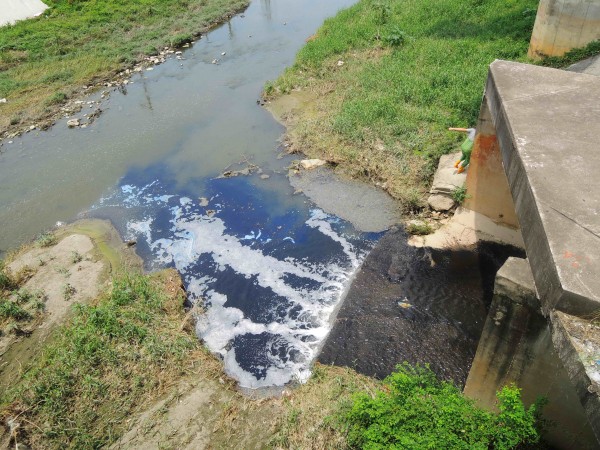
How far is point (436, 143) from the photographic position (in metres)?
11.0

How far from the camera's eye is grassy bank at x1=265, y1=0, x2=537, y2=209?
11055mm

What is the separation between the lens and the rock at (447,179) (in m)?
9.26

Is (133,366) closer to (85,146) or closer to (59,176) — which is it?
(59,176)

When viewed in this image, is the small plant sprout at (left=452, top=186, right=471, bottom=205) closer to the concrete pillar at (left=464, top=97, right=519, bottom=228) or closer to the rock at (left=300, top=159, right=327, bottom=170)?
the concrete pillar at (left=464, top=97, right=519, bottom=228)

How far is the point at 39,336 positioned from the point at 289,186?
6.38 m

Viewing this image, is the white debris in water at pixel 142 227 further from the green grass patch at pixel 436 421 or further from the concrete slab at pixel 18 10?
the concrete slab at pixel 18 10

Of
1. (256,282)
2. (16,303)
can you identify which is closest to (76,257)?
(16,303)

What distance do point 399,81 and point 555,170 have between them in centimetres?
1004

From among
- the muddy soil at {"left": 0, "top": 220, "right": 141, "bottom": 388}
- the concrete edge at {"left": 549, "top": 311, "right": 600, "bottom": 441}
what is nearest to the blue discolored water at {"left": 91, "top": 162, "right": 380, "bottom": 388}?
the muddy soil at {"left": 0, "top": 220, "right": 141, "bottom": 388}

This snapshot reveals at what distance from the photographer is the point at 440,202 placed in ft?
30.6

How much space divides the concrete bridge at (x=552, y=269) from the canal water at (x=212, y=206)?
11.6 ft

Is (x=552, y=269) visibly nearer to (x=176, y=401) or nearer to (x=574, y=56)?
(x=176, y=401)

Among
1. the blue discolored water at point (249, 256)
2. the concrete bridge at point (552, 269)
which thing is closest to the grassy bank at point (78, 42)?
the blue discolored water at point (249, 256)

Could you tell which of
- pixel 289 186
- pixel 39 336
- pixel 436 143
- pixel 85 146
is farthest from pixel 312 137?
pixel 39 336
